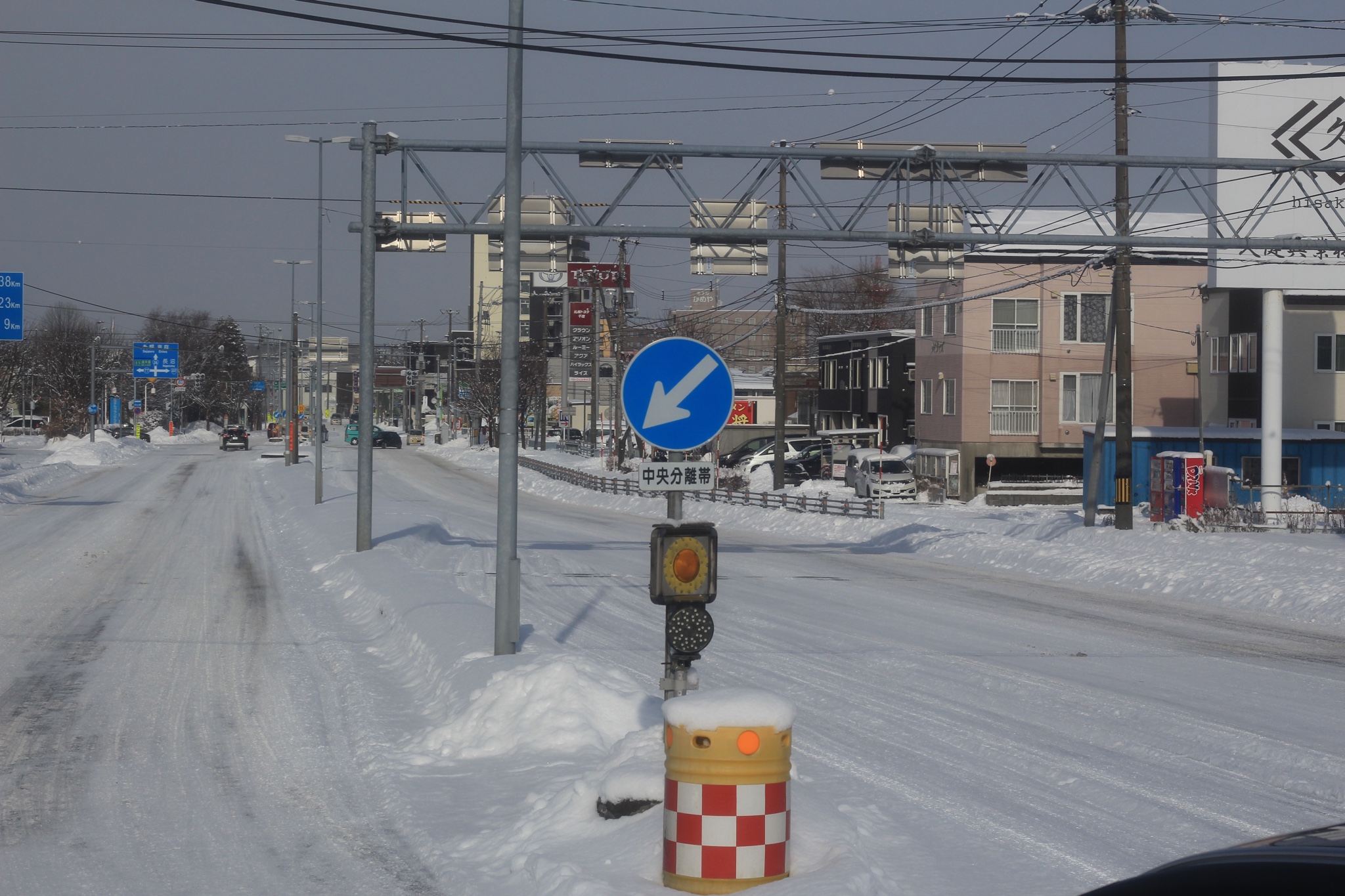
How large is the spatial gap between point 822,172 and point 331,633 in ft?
36.4

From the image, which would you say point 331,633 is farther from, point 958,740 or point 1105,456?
point 1105,456

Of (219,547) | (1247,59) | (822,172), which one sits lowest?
(219,547)

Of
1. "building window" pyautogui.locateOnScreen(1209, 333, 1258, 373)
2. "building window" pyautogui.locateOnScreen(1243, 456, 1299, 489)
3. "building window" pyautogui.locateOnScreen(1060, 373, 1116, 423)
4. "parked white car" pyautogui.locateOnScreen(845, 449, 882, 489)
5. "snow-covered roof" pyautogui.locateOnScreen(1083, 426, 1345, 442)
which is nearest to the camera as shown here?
"building window" pyautogui.locateOnScreen(1243, 456, 1299, 489)

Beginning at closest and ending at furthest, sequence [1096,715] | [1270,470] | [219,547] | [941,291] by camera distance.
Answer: [1096,715]
[219,547]
[1270,470]
[941,291]

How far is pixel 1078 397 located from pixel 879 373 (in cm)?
1922

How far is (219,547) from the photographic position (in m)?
26.5

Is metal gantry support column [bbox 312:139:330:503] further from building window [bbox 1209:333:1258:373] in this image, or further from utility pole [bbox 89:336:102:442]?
utility pole [bbox 89:336:102:442]

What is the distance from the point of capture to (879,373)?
67438 millimetres

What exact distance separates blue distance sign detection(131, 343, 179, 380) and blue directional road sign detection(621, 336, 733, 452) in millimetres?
88296

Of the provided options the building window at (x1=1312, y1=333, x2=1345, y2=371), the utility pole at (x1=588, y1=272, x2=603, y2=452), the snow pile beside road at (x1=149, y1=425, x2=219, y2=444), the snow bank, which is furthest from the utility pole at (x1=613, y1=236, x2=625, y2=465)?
the snow pile beside road at (x1=149, y1=425, x2=219, y2=444)

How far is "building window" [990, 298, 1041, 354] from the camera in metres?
49.4

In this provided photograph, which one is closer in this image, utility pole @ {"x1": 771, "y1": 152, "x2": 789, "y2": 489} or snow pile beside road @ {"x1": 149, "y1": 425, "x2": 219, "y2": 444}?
utility pole @ {"x1": 771, "y1": 152, "x2": 789, "y2": 489}

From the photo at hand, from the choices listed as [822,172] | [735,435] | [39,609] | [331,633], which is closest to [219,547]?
[39,609]

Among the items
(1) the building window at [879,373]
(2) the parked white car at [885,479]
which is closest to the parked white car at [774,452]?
(1) the building window at [879,373]
